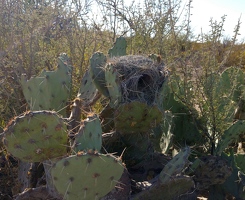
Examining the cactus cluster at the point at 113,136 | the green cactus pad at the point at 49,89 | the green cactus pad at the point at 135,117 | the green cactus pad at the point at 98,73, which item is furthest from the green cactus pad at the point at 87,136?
the green cactus pad at the point at 98,73

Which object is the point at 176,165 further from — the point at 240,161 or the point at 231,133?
the point at 240,161

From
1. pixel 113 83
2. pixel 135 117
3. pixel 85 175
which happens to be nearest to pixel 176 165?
pixel 135 117

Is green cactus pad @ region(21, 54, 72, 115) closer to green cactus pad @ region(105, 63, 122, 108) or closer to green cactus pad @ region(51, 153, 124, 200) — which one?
green cactus pad @ region(105, 63, 122, 108)

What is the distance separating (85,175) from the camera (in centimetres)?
267

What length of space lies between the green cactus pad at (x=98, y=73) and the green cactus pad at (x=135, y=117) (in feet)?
1.14

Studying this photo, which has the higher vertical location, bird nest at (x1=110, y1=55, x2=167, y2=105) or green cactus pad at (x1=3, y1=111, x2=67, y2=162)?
bird nest at (x1=110, y1=55, x2=167, y2=105)

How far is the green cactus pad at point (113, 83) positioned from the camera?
3.55m

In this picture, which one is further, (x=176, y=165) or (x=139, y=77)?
(x=139, y=77)

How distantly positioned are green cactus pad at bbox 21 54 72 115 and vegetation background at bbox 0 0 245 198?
1147 mm

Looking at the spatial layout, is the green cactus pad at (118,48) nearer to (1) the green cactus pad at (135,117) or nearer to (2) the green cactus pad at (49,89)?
(2) the green cactus pad at (49,89)

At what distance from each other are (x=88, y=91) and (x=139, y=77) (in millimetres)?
591

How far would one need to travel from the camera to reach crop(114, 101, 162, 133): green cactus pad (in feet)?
11.7

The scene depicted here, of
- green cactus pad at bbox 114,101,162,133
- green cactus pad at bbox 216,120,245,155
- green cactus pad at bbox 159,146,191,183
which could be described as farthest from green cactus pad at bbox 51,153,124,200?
green cactus pad at bbox 216,120,245,155

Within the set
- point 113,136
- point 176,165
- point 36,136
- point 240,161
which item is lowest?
point 240,161
